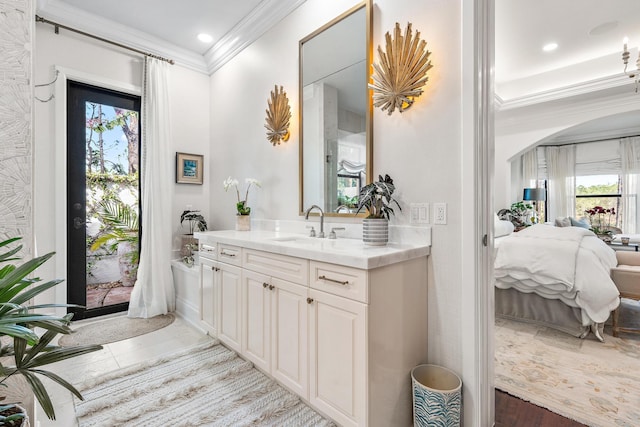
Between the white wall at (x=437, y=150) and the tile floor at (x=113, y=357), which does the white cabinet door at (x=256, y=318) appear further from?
the white wall at (x=437, y=150)

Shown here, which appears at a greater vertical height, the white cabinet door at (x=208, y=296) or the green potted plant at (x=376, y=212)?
the green potted plant at (x=376, y=212)

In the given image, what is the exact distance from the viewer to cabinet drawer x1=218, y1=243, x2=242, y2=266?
7.37 feet

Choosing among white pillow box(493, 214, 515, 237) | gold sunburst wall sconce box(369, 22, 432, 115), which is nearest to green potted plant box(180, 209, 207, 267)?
gold sunburst wall sconce box(369, 22, 432, 115)

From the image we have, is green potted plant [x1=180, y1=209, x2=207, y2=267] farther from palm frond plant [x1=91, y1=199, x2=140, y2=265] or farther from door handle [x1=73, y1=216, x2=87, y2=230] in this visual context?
door handle [x1=73, y1=216, x2=87, y2=230]

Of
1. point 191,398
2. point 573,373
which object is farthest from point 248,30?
point 573,373

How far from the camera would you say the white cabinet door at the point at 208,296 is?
→ 2.54 m

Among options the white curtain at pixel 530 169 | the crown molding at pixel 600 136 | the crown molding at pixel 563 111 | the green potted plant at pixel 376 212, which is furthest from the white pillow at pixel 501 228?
the white curtain at pixel 530 169

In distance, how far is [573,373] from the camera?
217 centimetres

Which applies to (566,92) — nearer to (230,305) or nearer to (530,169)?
(530,169)

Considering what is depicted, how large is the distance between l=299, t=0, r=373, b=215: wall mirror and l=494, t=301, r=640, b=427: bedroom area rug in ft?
5.53

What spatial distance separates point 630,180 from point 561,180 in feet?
3.93

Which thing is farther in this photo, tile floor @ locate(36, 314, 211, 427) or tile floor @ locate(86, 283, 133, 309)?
tile floor @ locate(86, 283, 133, 309)

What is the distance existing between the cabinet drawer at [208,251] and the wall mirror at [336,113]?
81 cm

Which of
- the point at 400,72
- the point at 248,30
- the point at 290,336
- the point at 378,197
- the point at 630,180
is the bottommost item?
the point at 290,336
